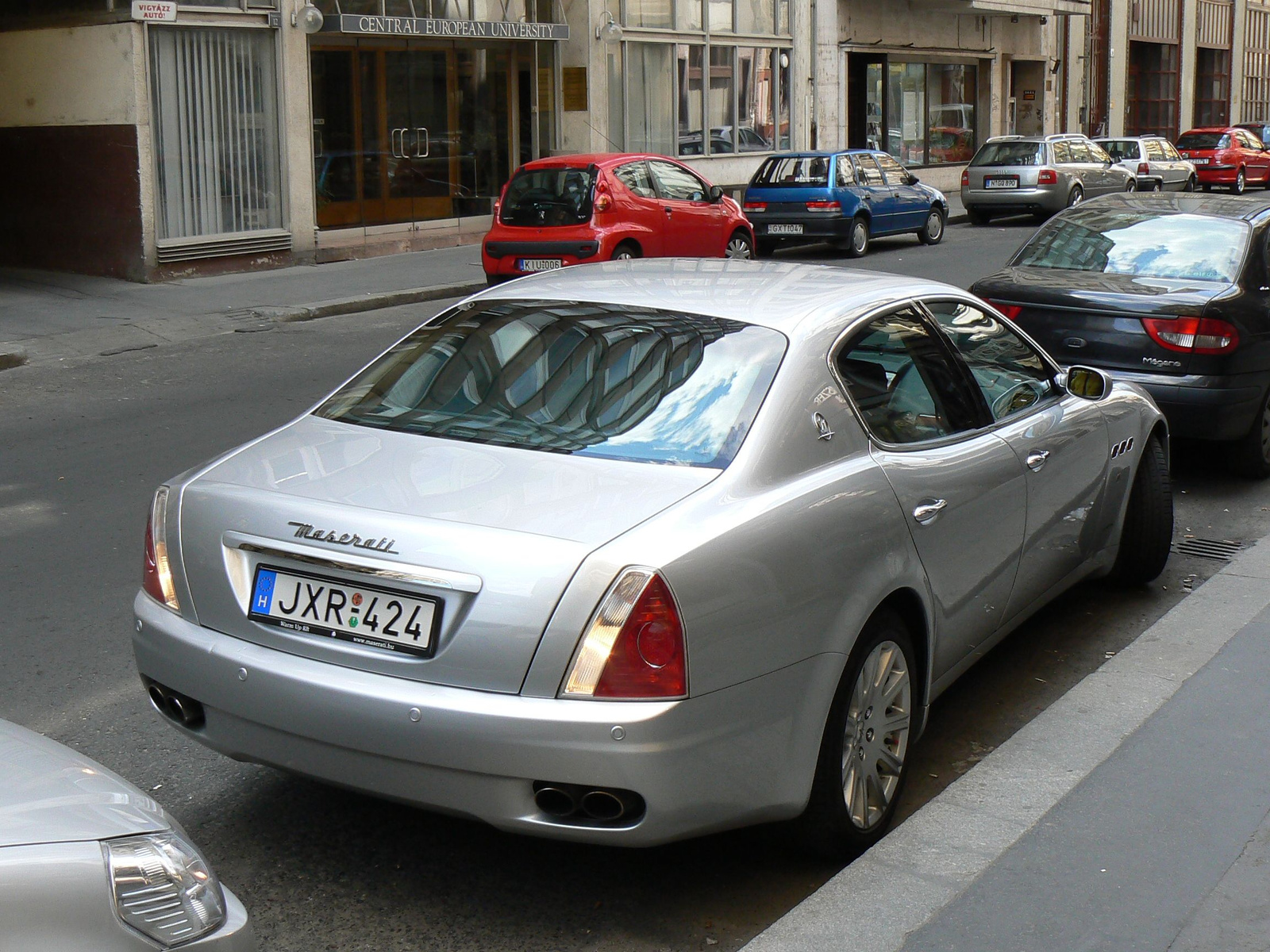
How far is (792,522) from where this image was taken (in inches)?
143

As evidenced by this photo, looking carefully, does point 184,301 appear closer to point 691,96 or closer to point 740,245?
point 740,245

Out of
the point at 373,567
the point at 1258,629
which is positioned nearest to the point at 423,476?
the point at 373,567

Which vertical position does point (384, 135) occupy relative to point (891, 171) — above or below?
above

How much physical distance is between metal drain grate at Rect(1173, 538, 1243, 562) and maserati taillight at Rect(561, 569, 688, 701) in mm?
4584

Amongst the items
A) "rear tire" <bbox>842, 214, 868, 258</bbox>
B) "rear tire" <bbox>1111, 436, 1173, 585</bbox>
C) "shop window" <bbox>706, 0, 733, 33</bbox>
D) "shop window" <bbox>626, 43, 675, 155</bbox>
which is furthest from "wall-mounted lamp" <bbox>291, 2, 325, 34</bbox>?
"rear tire" <bbox>1111, 436, 1173, 585</bbox>

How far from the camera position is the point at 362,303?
15945 millimetres

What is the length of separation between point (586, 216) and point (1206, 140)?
27.7 metres

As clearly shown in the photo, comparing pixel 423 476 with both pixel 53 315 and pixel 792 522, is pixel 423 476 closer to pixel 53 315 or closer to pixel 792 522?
pixel 792 522

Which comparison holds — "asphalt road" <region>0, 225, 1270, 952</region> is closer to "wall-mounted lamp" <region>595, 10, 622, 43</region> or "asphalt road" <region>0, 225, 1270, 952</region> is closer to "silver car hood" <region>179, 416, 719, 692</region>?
"silver car hood" <region>179, 416, 719, 692</region>

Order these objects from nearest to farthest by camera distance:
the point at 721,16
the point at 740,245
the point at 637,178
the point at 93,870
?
the point at 93,870, the point at 637,178, the point at 740,245, the point at 721,16

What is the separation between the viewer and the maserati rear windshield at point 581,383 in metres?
3.89

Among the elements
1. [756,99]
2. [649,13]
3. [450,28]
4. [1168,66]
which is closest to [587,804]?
[450,28]

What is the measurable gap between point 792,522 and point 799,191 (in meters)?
18.5

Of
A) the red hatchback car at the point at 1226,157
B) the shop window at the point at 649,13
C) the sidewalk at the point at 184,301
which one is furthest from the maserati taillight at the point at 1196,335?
the red hatchback car at the point at 1226,157
